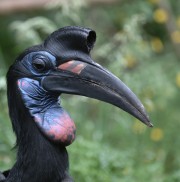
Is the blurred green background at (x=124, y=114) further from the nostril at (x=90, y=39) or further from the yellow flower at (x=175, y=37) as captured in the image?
the nostril at (x=90, y=39)

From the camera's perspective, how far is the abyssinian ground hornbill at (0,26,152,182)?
3.15m

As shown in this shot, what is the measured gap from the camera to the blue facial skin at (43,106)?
3207 mm

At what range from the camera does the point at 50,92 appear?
327 centimetres

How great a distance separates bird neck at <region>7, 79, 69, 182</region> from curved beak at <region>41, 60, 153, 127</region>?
182mm

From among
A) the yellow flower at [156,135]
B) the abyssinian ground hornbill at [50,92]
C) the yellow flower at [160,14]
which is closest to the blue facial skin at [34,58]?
the abyssinian ground hornbill at [50,92]

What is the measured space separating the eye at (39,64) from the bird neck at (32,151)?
0.13 meters

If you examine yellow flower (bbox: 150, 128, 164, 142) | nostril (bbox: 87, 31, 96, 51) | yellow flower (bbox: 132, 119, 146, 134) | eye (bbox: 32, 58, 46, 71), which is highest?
nostril (bbox: 87, 31, 96, 51)

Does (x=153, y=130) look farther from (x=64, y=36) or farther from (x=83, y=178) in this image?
(x=64, y=36)

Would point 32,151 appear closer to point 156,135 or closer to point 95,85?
point 95,85

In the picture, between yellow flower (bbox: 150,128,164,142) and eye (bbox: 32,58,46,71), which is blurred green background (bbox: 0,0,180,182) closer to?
yellow flower (bbox: 150,128,164,142)

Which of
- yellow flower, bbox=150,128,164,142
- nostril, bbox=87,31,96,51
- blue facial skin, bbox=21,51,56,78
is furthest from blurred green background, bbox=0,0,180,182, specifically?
nostril, bbox=87,31,96,51

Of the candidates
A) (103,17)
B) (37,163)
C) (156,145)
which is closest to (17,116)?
(37,163)

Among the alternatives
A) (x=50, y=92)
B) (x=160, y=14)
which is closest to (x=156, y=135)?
(x=160, y=14)

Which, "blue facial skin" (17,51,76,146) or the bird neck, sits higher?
"blue facial skin" (17,51,76,146)
